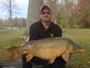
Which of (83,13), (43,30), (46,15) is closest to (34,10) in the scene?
(43,30)

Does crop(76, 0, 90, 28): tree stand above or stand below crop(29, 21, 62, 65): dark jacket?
above

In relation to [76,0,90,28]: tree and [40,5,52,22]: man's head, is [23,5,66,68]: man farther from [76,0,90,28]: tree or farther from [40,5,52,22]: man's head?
[76,0,90,28]: tree

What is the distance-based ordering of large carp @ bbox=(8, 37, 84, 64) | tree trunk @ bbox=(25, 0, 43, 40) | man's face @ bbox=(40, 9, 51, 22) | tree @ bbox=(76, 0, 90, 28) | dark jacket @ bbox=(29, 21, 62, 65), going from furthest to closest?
tree @ bbox=(76, 0, 90, 28) → tree trunk @ bbox=(25, 0, 43, 40) → dark jacket @ bbox=(29, 21, 62, 65) → man's face @ bbox=(40, 9, 51, 22) → large carp @ bbox=(8, 37, 84, 64)

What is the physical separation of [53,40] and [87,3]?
3324 cm

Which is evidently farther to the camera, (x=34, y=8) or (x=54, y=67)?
(x=34, y=8)

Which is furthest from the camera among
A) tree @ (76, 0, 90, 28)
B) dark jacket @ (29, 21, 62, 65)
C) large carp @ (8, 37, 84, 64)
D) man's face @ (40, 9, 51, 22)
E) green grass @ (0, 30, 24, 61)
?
tree @ (76, 0, 90, 28)

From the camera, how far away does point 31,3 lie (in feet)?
30.0

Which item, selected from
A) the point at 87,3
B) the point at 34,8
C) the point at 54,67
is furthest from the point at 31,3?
the point at 87,3

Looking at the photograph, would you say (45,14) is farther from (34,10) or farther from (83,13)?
(83,13)

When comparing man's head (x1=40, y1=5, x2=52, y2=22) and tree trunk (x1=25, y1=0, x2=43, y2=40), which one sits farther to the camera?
tree trunk (x1=25, y1=0, x2=43, y2=40)

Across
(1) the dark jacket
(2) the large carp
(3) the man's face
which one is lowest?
(2) the large carp

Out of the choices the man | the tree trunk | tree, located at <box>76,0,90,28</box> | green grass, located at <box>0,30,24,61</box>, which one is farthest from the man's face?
tree, located at <box>76,0,90,28</box>

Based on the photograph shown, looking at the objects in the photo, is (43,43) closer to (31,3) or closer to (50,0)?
(31,3)

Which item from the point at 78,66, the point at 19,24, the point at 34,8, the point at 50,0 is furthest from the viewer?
the point at 19,24
